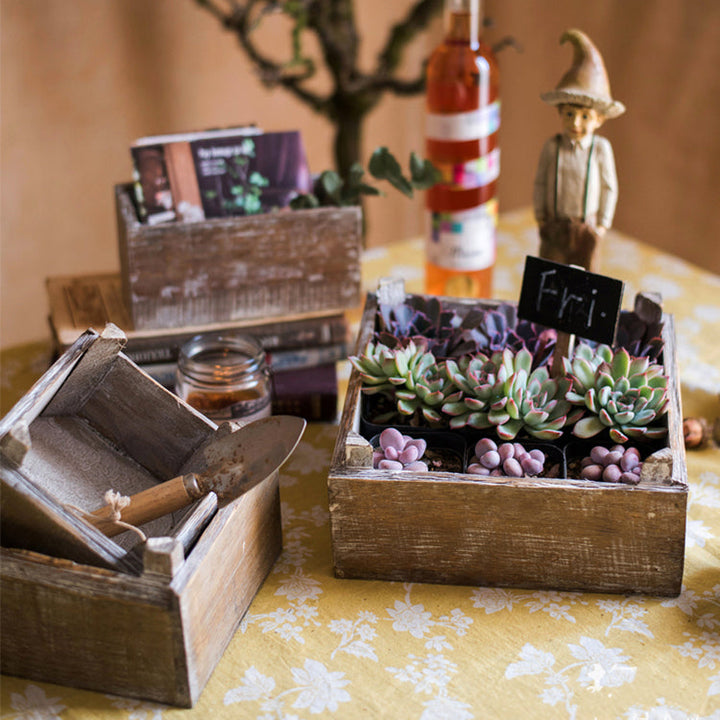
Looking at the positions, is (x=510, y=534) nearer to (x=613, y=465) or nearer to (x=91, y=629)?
(x=613, y=465)

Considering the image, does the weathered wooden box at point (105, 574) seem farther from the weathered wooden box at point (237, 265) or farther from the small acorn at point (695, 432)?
the small acorn at point (695, 432)

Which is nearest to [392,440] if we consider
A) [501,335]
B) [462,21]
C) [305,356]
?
[501,335]

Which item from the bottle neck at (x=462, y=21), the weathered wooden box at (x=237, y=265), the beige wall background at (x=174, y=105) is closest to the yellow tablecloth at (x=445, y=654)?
the weathered wooden box at (x=237, y=265)

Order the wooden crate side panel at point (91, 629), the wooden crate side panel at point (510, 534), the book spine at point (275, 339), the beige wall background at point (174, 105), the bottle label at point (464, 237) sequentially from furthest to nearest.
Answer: the beige wall background at point (174, 105)
the bottle label at point (464, 237)
the book spine at point (275, 339)
the wooden crate side panel at point (510, 534)
the wooden crate side panel at point (91, 629)

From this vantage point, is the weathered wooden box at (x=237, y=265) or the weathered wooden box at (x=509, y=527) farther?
the weathered wooden box at (x=237, y=265)

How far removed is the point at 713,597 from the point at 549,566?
0.16m

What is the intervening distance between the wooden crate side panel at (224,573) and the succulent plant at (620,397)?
32cm

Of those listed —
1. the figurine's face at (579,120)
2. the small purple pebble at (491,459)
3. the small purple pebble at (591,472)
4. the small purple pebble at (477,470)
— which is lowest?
the small purple pebble at (591,472)

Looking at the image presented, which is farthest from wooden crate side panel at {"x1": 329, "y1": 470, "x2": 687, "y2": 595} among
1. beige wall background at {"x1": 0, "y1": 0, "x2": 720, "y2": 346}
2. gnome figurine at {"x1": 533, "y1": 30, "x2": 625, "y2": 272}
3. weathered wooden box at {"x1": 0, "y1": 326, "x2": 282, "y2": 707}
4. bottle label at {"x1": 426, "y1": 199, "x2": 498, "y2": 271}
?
beige wall background at {"x1": 0, "y1": 0, "x2": 720, "y2": 346}

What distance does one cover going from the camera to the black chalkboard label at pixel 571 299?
0.87m

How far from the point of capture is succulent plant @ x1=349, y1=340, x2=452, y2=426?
0.88 m

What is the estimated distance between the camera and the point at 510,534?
0.80 m

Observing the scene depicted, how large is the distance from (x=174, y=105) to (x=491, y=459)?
1488 millimetres

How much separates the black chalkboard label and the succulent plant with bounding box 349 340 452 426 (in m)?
0.13
